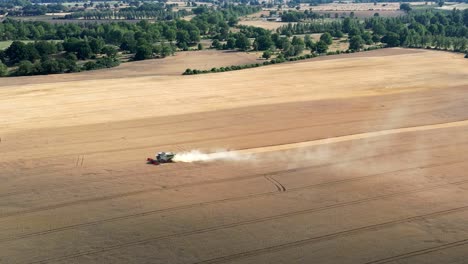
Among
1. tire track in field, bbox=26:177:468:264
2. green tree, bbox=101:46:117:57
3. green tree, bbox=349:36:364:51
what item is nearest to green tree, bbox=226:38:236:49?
green tree, bbox=349:36:364:51

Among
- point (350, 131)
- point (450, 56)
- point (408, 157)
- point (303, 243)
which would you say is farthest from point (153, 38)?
point (303, 243)

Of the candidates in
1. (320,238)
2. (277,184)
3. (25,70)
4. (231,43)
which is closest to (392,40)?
(231,43)

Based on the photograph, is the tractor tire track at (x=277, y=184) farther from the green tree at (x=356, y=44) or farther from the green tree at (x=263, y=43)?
the green tree at (x=356, y=44)

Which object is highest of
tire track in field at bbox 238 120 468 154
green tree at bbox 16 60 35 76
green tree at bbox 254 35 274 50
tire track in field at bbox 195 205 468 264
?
green tree at bbox 254 35 274 50

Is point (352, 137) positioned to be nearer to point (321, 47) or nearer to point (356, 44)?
point (321, 47)

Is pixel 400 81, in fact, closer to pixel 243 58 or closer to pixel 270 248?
pixel 243 58

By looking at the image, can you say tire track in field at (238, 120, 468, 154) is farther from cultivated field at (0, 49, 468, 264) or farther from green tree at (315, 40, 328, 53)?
green tree at (315, 40, 328, 53)
